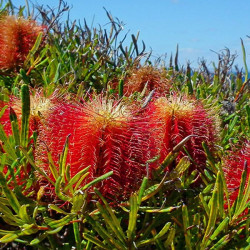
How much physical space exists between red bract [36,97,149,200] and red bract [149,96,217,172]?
0.06 metres

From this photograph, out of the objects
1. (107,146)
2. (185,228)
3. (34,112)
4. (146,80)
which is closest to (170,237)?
(185,228)

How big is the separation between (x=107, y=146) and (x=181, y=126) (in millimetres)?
155

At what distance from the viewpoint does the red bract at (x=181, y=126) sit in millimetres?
697

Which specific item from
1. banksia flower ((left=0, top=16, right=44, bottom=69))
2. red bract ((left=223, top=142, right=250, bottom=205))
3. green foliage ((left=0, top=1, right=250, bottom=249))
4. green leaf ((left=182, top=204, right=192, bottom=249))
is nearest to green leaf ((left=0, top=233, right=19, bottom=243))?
green foliage ((left=0, top=1, right=250, bottom=249))

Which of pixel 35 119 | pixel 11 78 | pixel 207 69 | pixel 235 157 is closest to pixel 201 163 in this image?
pixel 235 157

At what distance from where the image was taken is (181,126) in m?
0.72

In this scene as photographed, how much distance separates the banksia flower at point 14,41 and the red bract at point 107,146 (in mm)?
469

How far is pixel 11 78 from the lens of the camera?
112cm

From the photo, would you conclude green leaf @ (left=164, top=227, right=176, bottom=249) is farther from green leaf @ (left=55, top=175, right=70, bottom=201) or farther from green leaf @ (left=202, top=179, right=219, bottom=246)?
green leaf @ (left=55, top=175, right=70, bottom=201)

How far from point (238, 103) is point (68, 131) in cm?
77

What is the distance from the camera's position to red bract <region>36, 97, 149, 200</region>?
24.3 inches

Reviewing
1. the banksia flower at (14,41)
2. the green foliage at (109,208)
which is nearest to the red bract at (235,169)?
the green foliage at (109,208)

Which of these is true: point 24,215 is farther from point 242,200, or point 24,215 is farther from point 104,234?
point 242,200

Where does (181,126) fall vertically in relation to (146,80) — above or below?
below
